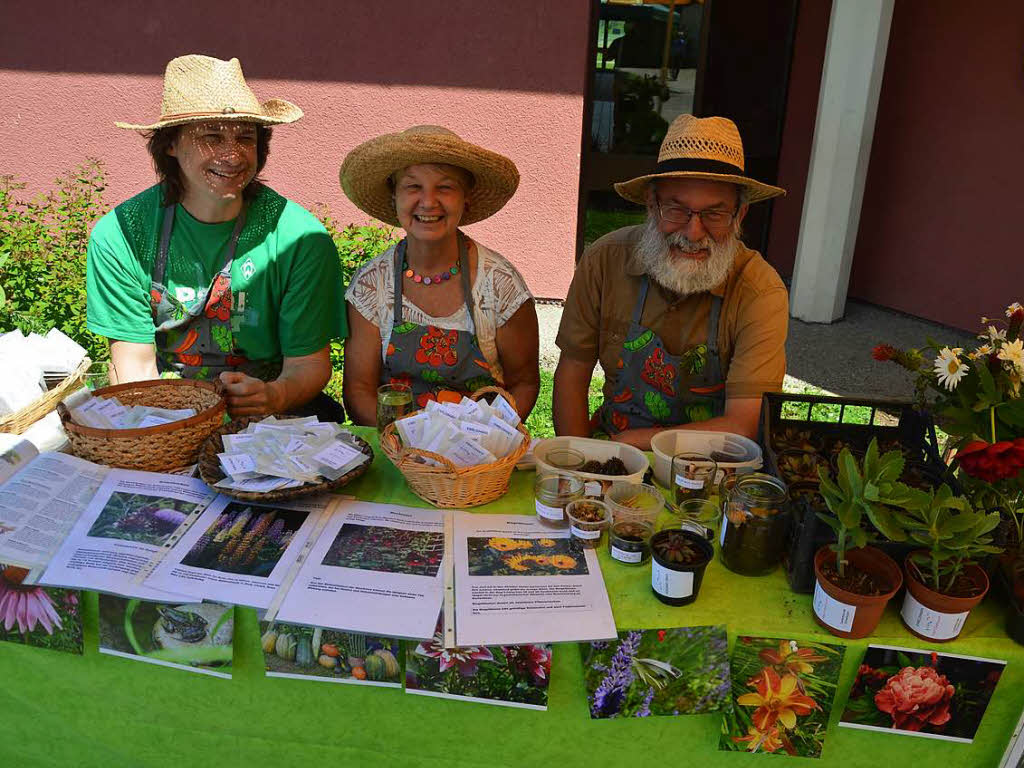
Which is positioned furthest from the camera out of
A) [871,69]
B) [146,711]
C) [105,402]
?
[871,69]

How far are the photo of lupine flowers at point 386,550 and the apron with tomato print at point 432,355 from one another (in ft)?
3.40

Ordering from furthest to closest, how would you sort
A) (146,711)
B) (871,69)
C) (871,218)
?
(871,218) → (871,69) → (146,711)

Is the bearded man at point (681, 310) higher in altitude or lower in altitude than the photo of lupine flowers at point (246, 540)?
higher

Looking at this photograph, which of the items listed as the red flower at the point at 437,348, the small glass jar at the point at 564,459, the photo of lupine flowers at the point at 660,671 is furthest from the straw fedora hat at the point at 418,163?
the photo of lupine flowers at the point at 660,671

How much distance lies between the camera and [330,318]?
3004mm

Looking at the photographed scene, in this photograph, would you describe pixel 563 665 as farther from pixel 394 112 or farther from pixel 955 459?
pixel 394 112

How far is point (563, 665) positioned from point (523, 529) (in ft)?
1.22

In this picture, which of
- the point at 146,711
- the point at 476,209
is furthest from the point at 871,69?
the point at 146,711

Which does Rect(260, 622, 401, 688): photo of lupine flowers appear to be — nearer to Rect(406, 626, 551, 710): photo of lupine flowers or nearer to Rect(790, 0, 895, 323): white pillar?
Rect(406, 626, 551, 710): photo of lupine flowers

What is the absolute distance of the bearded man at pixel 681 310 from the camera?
2551 mm

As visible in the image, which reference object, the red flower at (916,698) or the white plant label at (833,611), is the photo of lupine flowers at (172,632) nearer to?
the white plant label at (833,611)

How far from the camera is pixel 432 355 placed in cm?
286

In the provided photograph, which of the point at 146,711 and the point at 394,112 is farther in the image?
the point at 394,112

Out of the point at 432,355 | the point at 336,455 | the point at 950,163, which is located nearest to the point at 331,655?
the point at 336,455
